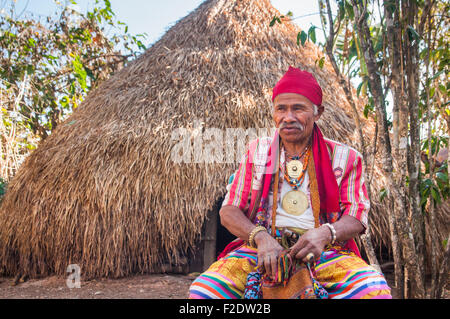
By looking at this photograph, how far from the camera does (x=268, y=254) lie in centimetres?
147

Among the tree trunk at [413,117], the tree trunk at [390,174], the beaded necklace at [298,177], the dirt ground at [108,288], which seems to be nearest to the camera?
the beaded necklace at [298,177]

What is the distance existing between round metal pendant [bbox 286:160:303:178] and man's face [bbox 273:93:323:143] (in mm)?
131

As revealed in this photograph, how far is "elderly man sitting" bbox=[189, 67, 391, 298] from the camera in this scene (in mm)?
1471

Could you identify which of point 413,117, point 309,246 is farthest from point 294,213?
point 413,117

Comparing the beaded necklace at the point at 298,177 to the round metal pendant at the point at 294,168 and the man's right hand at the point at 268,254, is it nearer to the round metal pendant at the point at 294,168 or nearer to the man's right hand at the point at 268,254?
the round metal pendant at the point at 294,168

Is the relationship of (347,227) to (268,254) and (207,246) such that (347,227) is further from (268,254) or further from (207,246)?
(207,246)

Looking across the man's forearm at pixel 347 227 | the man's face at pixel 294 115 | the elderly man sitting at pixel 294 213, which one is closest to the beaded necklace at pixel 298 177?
the elderly man sitting at pixel 294 213

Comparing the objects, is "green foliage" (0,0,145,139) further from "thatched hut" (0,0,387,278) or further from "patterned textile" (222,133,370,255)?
"patterned textile" (222,133,370,255)

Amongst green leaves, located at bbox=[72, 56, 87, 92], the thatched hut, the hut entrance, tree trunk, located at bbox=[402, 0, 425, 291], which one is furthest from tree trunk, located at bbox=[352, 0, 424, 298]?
green leaves, located at bbox=[72, 56, 87, 92]

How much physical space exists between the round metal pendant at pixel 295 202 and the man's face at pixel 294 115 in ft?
0.94

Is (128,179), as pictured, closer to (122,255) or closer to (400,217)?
(122,255)

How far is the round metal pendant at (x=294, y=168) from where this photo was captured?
182 centimetres
